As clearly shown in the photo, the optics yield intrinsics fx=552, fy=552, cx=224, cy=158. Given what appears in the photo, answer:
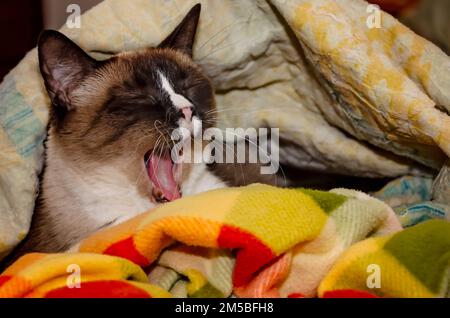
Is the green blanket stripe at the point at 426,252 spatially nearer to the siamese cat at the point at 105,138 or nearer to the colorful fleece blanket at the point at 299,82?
the colorful fleece blanket at the point at 299,82

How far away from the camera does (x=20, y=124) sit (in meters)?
1.32

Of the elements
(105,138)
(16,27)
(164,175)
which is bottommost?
(164,175)

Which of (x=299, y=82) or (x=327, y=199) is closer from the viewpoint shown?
(x=327, y=199)

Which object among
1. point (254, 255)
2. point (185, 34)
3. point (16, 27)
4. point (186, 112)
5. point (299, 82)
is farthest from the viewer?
point (16, 27)

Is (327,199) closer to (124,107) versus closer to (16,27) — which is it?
(124,107)

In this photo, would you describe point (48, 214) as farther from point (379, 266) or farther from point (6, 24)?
point (6, 24)

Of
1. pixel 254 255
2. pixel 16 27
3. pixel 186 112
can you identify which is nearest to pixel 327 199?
pixel 254 255

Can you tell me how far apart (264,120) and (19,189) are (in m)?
0.72

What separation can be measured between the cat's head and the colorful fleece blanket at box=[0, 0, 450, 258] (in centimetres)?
7

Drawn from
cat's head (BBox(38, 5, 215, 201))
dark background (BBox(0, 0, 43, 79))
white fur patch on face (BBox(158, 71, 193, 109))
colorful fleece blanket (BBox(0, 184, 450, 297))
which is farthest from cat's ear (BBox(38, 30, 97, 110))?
dark background (BBox(0, 0, 43, 79))

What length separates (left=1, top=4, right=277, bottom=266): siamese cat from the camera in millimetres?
1280

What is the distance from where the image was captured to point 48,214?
4.38ft

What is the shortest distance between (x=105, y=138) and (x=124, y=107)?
0.09 m

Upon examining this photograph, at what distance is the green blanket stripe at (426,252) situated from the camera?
0.88m
